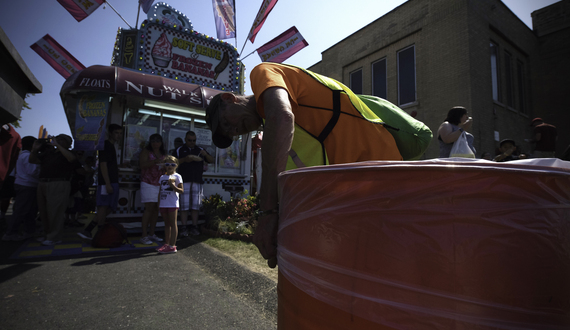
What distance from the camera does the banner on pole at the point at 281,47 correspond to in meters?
8.69

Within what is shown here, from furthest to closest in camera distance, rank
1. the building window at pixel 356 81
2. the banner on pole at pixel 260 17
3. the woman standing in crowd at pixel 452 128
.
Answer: the building window at pixel 356 81
the banner on pole at pixel 260 17
the woman standing in crowd at pixel 452 128

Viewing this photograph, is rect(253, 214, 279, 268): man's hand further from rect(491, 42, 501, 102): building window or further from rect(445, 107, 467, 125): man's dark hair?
rect(491, 42, 501, 102): building window

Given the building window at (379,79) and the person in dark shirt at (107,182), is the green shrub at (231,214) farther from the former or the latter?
the building window at (379,79)

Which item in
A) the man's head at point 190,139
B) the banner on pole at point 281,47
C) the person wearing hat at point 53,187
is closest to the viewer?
the person wearing hat at point 53,187

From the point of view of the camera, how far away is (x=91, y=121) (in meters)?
5.23

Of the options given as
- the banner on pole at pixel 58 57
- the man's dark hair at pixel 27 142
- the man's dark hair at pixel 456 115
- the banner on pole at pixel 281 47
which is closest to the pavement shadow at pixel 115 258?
the man's dark hair at pixel 27 142

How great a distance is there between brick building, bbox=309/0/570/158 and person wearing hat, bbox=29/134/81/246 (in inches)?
388

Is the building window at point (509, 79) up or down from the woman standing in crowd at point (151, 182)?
up

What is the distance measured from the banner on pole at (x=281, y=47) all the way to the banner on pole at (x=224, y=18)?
1120mm

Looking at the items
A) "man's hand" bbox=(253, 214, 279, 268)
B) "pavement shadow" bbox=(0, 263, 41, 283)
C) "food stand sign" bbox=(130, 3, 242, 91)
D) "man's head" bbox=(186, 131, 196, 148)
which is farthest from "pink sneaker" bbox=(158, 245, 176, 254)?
"food stand sign" bbox=(130, 3, 242, 91)

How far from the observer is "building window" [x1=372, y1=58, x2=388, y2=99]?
38.0 ft

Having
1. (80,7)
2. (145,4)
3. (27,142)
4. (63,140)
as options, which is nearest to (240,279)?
(63,140)

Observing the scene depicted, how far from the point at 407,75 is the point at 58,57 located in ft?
36.9

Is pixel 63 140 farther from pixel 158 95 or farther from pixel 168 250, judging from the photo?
pixel 168 250
